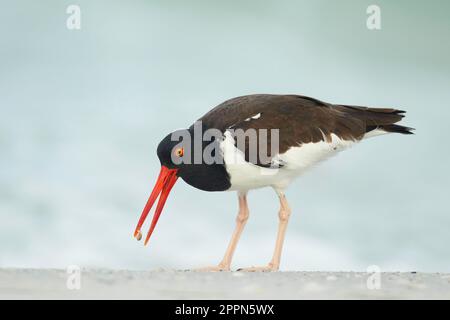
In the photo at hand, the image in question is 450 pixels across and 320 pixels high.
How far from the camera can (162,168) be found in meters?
9.40

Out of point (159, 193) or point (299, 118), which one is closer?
point (299, 118)

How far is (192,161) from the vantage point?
9172 mm

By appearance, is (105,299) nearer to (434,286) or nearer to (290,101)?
(434,286)

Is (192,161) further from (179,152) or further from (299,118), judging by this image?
(299,118)

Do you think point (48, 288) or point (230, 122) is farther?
point (230, 122)

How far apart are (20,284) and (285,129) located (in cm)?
A: 416

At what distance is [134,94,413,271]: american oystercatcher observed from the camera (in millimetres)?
8938

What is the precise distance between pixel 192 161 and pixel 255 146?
3.08ft

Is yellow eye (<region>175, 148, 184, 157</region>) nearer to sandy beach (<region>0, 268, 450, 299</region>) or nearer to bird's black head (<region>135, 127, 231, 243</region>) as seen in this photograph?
bird's black head (<region>135, 127, 231, 243</region>)

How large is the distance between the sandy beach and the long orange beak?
1.70 metres

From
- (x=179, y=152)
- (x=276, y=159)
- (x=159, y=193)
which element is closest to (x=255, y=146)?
(x=276, y=159)

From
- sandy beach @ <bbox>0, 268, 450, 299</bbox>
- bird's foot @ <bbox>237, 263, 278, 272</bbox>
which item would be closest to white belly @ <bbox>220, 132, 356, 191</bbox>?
bird's foot @ <bbox>237, 263, 278, 272</bbox>
